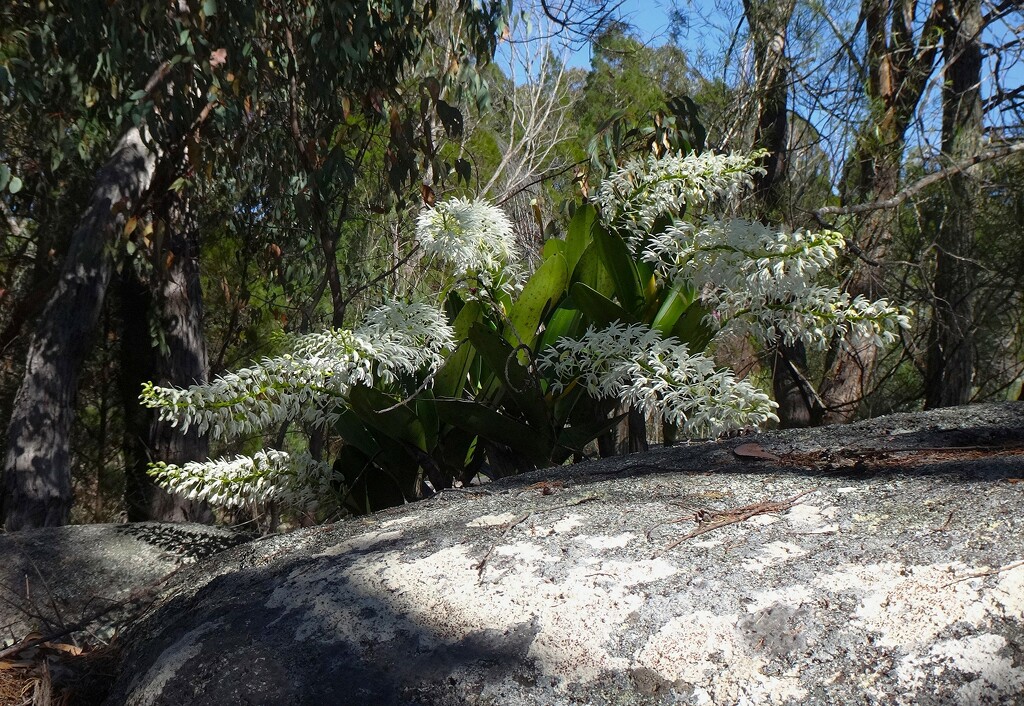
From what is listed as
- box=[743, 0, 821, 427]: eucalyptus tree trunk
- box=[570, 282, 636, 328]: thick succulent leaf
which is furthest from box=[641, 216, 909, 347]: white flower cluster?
box=[743, 0, 821, 427]: eucalyptus tree trunk

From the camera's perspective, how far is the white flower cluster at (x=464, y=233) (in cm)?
336

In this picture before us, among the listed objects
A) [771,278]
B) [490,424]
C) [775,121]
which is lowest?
[490,424]

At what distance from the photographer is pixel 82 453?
7.24 m

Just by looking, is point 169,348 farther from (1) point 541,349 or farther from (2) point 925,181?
(2) point 925,181

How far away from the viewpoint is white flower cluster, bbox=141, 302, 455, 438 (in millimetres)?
2939

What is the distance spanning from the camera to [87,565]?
3053 mm

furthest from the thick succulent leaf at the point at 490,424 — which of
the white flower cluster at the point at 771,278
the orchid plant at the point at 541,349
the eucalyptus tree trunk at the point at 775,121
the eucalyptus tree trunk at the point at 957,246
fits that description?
the eucalyptus tree trunk at the point at 957,246

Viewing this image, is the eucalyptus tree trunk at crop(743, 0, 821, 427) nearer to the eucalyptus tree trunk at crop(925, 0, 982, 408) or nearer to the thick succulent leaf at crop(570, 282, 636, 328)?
the eucalyptus tree trunk at crop(925, 0, 982, 408)

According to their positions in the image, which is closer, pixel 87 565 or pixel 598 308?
pixel 87 565

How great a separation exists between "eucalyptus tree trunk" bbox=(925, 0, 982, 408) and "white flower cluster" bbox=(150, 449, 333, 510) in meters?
3.92

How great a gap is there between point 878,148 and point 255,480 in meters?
4.22

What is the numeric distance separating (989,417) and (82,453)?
656cm

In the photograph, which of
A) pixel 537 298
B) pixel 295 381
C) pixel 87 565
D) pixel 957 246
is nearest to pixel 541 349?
pixel 537 298

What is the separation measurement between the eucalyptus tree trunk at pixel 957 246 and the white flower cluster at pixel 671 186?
2616 mm
